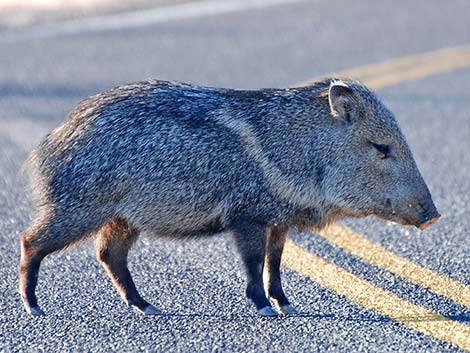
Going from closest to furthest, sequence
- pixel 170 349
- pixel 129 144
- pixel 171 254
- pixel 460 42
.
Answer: pixel 170 349
pixel 129 144
pixel 171 254
pixel 460 42

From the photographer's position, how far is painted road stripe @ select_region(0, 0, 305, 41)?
1141 cm

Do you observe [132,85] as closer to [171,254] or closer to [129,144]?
[129,144]

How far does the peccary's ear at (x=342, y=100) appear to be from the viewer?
5672 mm

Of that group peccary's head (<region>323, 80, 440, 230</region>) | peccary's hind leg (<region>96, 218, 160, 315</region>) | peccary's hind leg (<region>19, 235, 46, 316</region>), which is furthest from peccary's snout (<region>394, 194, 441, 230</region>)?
peccary's hind leg (<region>19, 235, 46, 316</region>)

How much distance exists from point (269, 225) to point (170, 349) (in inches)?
32.6

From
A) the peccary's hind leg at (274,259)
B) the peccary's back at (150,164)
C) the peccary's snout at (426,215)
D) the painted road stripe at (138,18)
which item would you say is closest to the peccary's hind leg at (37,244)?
the peccary's back at (150,164)

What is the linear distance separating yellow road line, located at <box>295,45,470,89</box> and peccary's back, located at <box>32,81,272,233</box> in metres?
4.12

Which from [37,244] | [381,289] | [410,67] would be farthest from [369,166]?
[410,67]

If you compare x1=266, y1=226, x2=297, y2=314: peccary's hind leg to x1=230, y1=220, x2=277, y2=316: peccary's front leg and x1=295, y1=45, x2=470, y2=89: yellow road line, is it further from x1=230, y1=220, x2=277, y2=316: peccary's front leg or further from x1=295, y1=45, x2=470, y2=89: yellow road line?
x1=295, y1=45, x2=470, y2=89: yellow road line

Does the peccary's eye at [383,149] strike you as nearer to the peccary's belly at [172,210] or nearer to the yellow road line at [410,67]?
the peccary's belly at [172,210]

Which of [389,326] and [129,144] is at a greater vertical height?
[129,144]

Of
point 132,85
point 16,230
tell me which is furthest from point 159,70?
point 132,85

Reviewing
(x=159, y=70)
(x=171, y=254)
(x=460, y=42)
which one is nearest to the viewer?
(x=171, y=254)

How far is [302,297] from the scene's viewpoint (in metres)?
5.73
